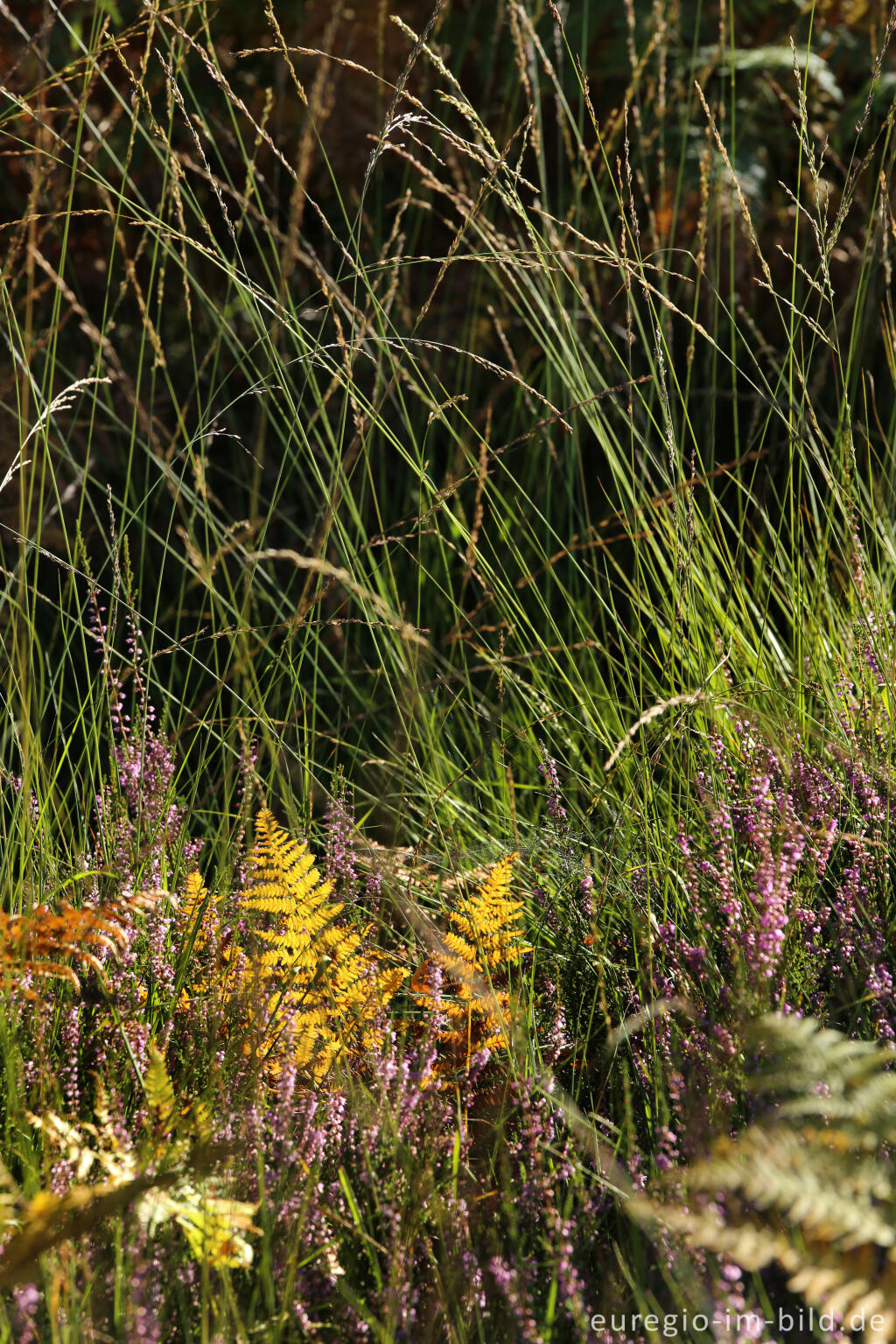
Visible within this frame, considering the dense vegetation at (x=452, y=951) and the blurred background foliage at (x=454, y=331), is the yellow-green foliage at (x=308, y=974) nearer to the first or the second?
the dense vegetation at (x=452, y=951)

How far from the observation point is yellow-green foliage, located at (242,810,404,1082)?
4.09 ft

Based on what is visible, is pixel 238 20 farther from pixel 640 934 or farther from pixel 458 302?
pixel 640 934

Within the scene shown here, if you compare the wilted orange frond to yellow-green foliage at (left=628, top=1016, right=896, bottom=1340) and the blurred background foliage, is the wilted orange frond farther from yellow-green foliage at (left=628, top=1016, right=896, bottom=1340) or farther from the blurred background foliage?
the blurred background foliage

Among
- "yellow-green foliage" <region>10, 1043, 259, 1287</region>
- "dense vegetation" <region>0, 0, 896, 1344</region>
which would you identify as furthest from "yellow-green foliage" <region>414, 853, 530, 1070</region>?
"yellow-green foliage" <region>10, 1043, 259, 1287</region>

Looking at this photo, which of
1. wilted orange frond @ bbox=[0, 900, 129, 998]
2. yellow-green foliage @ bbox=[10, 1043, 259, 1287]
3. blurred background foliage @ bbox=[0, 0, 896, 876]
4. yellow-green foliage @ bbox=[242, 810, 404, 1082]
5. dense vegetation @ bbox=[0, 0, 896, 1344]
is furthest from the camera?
blurred background foliage @ bbox=[0, 0, 896, 876]

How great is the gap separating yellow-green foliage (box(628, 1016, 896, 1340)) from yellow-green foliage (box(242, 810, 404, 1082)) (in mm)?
441

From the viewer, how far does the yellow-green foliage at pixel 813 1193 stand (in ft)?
2.34

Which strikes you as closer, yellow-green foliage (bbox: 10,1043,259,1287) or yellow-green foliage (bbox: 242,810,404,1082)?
yellow-green foliage (bbox: 10,1043,259,1287)

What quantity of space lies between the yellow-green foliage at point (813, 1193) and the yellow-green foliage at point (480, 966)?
0.36 metres

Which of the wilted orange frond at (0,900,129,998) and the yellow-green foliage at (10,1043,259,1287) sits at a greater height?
the wilted orange frond at (0,900,129,998)

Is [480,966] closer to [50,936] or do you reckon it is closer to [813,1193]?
[50,936]

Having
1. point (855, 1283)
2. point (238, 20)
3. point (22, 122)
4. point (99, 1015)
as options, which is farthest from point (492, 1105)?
point (238, 20)

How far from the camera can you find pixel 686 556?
4.75 feet

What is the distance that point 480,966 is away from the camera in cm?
133
